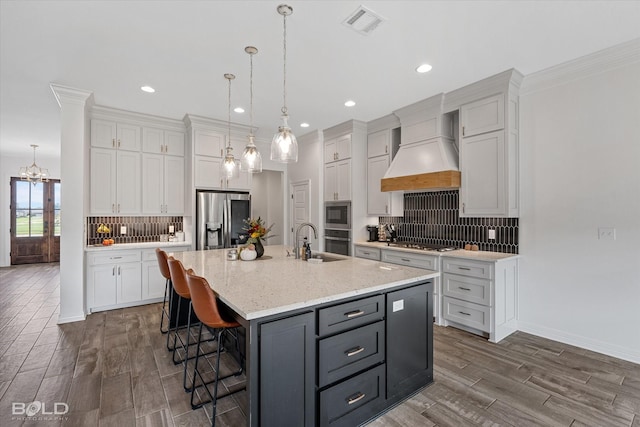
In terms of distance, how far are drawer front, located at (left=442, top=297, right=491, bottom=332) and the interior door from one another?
366 inches

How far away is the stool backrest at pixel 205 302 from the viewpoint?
183 cm

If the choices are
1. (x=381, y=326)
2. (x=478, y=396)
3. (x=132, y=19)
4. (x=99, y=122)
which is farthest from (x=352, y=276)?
(x=99, y=122)

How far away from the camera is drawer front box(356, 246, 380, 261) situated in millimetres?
4442

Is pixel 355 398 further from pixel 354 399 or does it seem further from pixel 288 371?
pixel 288 371

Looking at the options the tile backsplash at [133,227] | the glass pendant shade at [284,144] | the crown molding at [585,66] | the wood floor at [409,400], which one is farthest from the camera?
the tile backsplash at [133,227]

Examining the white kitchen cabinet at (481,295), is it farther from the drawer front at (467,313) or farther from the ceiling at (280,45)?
the ceiling at (280,45)

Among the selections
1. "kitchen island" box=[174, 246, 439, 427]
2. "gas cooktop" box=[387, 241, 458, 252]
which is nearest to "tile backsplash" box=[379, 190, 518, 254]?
"gas cooktop" box=[387, 241, 458, 252]

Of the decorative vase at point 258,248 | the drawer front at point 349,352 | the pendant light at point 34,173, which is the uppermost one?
the pendant light at point 34,173

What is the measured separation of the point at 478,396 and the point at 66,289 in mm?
4520

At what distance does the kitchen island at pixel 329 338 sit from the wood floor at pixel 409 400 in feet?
0.81

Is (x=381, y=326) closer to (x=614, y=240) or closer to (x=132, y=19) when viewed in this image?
(x=614, y=240)

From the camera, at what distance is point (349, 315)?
6.16 ft

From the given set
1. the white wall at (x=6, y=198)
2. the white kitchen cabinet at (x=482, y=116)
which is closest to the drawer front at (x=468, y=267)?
the white kitchen cabinet at (x=482, y=116)

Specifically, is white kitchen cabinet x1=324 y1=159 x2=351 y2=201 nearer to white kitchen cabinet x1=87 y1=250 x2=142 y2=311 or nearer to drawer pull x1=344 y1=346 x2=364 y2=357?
white kitchen cabinet x1=87 y1=250 x2=142 y2=311
